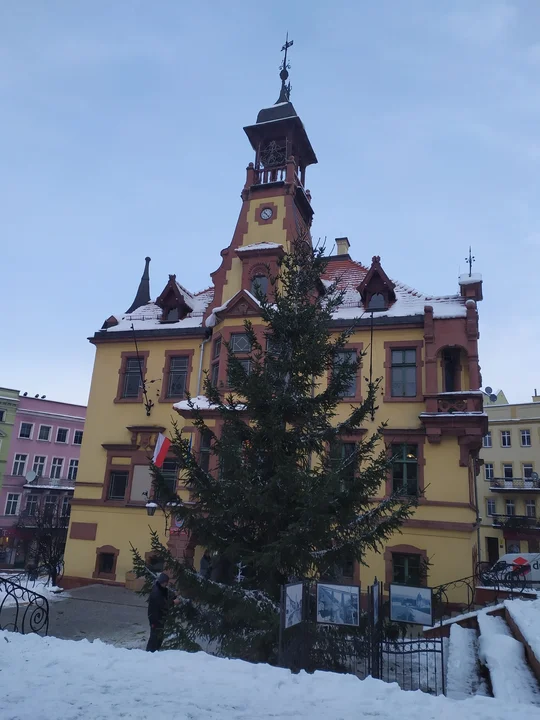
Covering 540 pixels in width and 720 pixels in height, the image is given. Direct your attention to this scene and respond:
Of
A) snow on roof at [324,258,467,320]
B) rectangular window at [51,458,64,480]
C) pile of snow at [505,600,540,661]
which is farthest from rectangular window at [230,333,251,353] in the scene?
rectangular window at [51,458,64,480]

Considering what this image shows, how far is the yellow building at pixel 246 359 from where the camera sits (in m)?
19.7

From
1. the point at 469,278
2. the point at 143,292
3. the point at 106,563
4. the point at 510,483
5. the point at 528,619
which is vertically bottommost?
the point at 106,563

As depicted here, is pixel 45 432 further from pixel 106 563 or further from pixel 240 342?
pixel 240 342

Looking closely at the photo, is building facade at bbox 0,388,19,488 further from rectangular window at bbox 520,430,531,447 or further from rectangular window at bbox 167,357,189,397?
rectangular window at bbox 520,430,531,447

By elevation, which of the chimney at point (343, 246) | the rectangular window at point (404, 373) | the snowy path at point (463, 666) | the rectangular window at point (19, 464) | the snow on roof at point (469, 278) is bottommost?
the snowy path at point (463, 666)

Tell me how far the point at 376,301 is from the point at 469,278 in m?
3.93

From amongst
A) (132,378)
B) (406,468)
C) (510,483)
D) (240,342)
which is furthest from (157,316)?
(510,483)

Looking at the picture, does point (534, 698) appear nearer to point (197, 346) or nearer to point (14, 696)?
point (14, 696)

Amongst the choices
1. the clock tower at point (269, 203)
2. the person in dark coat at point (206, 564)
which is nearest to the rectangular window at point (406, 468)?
the person in dark coat at point (206, 564)

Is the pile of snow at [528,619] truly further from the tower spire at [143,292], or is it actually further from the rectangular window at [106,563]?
the tower spire at [143,292]

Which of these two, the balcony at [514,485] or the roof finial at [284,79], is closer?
the roof finial at [284,79]

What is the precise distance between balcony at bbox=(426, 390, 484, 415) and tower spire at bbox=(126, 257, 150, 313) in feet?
53.3

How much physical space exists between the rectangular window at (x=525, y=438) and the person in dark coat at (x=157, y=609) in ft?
145

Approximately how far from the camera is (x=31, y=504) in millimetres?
45750
